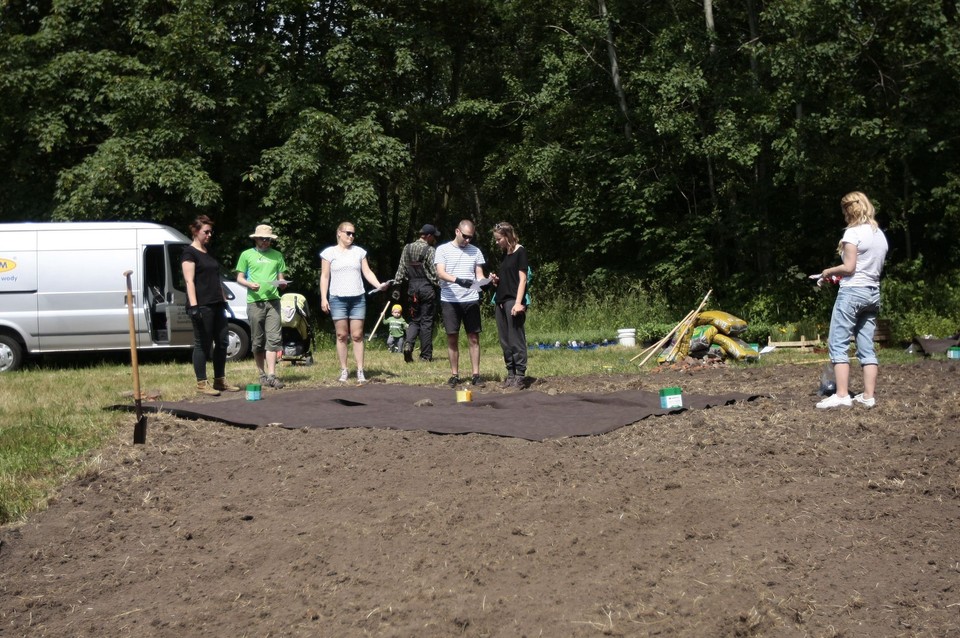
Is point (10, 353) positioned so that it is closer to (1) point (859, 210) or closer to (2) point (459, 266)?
(2) point (459, 266)

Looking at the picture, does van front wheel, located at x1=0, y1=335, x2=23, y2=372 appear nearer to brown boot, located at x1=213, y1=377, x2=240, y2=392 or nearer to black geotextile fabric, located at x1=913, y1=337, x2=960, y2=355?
brown boot, located at x1=213, y1=377, x2=240, y2=392

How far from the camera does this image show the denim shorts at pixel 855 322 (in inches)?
320

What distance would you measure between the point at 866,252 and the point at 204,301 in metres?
6.30

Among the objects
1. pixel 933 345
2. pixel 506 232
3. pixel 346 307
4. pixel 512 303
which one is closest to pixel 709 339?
pixel 933 345

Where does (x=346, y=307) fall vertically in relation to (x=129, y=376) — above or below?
above

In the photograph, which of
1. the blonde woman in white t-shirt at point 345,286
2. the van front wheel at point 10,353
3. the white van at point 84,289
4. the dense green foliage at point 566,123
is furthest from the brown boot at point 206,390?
the dense green foliage at point 566,123

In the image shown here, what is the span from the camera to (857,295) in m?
8.14

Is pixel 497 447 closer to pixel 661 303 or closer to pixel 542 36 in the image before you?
pixel 661 303

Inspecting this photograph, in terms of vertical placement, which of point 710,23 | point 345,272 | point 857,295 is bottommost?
point 857,295

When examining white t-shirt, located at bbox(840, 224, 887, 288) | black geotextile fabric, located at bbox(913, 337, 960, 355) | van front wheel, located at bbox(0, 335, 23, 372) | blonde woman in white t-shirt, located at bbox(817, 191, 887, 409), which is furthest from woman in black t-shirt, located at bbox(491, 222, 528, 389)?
van front wheel, located at bbox(0, 335, 23, 372)

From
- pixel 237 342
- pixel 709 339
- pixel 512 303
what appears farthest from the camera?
pixel 237 342

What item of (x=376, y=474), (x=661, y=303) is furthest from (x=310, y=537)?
(x=661, y=303)

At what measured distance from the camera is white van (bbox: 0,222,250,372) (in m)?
15.3

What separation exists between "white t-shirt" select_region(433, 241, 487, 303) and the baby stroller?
377 centimetres
